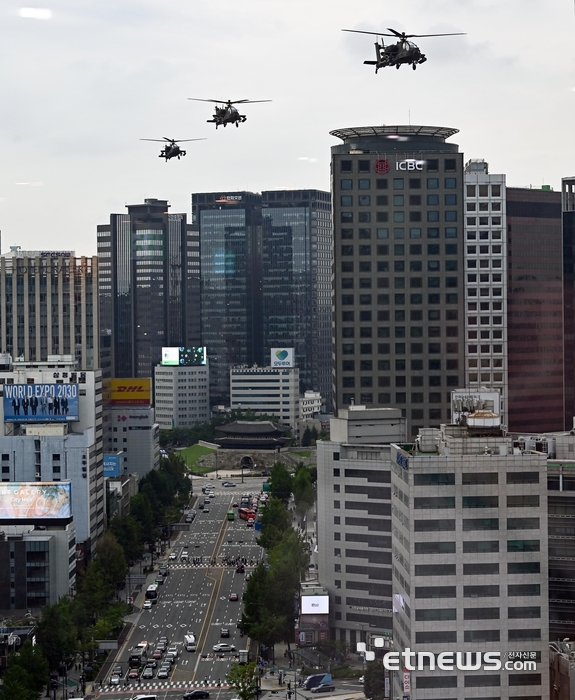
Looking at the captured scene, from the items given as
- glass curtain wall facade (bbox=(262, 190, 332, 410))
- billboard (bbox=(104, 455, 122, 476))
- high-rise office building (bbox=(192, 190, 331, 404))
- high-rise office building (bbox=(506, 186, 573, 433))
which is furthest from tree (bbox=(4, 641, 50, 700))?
glass curtain wall facade (bbox=(262, 190, 332, 410))

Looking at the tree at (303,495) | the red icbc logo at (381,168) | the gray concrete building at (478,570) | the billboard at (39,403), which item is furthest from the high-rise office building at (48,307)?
the gray concrete building at (478,570)

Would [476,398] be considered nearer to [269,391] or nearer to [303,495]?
[303,495]

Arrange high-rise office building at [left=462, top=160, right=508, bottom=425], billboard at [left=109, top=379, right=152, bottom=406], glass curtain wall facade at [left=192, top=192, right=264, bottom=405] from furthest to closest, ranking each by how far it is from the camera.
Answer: glass curtain wall facade at [left=192, top=192, right=264, bottom=405] → billboard at [left=109, top=379, right=152, bottom=406] → high-rise office building at [left=462, top=160, right=508, bottom=425]

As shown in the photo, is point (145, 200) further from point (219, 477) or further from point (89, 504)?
point (89, 504)

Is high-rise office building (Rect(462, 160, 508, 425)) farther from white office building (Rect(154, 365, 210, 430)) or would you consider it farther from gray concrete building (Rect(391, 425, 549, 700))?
white office building (Rect(154, 365, 210, 430))

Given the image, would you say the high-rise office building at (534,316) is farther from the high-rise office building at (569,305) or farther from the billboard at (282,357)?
the billboard at (282,357)

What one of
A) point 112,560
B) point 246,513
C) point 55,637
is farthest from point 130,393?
point 55,637

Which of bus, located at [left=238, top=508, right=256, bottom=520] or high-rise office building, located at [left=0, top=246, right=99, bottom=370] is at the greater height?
high-rise office building, located at [left=0, top=246, right=99, bottom=370]
